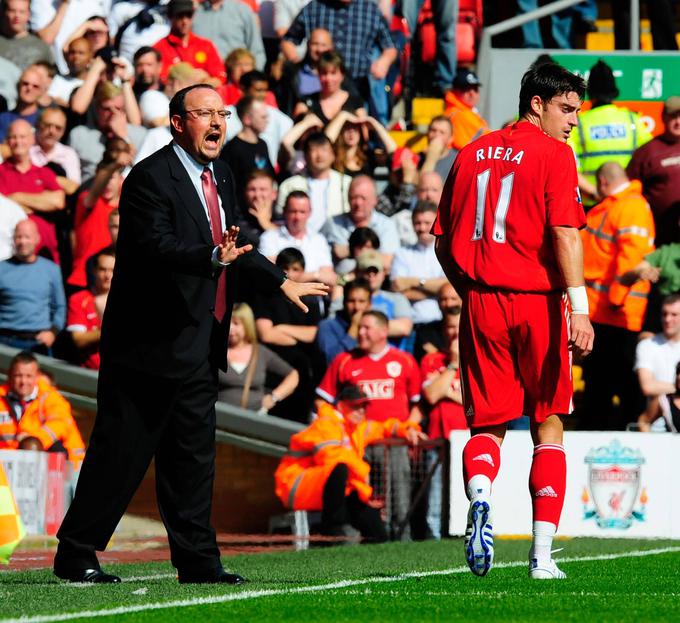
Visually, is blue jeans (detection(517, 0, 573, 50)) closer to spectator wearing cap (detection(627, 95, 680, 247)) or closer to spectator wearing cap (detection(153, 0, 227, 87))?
spectator wearing cap (detection(153, 0, 227, 87))

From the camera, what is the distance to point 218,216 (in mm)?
7574

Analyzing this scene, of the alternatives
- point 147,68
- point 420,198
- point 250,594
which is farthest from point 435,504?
point 250,594

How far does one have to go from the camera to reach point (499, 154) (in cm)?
732

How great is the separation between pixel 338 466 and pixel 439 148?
15.5ft

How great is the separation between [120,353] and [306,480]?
512cm

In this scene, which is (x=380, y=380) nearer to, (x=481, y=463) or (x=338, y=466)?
(x=338, y=466)

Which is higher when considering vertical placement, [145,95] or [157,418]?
[145,95]

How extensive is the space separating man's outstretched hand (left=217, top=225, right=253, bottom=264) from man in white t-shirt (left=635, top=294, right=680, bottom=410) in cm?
696

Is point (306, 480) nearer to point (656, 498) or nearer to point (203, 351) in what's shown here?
point (656, 498)

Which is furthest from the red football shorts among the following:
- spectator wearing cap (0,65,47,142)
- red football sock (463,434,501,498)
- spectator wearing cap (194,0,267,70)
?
spectator wearing cap (194,0,267,70)

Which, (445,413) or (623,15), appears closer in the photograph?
(445,413)

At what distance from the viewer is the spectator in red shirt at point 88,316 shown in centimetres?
1379

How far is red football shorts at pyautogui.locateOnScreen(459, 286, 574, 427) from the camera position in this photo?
7.20m

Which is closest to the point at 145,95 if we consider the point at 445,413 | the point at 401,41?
the point at 401,41
